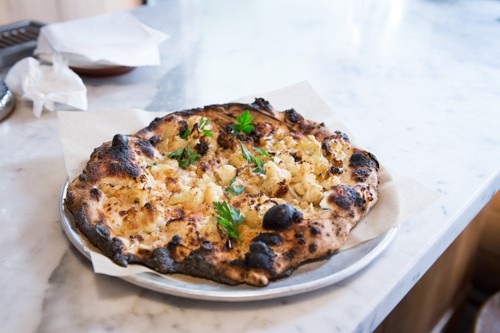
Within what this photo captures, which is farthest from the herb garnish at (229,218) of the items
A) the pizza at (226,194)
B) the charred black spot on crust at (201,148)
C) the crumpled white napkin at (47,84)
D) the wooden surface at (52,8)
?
the wooden surface at (52,8)

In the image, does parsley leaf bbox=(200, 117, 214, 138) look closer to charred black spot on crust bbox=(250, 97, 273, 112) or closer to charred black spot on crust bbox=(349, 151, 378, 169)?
charred black spot on crust bbox=(250, 97, 273, 112)

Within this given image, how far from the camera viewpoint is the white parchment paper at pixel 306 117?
94cm

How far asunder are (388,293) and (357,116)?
0.74 metres

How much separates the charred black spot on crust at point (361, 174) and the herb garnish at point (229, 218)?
25 centimetres

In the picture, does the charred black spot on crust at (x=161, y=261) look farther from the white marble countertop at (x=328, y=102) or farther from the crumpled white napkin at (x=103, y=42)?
the crumpled white napkin at (x=103, y=42)

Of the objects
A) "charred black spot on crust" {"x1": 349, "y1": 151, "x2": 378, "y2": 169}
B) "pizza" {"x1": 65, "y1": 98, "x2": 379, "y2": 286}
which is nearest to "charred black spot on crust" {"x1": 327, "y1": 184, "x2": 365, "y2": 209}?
"pizza" {"x1": 65, "y1": 98, "x2": 379, "y2": 286}

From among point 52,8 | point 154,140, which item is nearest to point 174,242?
point 154,140

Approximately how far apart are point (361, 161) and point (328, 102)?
555 millimetres

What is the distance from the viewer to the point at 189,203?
956mm

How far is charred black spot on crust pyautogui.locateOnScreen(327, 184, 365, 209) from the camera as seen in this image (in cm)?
95

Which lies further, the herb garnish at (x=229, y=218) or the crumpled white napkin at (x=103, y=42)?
the crumpled white napkin at (x=103, y=42)

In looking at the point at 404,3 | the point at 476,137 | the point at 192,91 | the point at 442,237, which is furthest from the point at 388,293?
the point at 404,3

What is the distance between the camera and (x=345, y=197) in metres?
0.96

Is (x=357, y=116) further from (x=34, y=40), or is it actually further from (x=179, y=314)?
(x=34, y=40)
